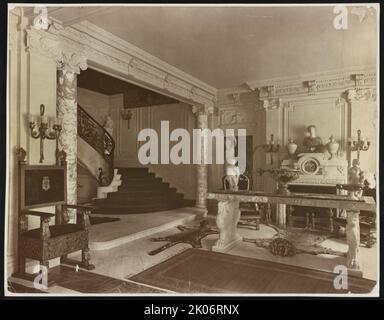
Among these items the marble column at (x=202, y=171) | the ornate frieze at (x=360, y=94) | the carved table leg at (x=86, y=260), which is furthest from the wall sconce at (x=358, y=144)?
the carved table leg at (x=86, y=260)

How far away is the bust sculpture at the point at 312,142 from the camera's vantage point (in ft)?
21.4

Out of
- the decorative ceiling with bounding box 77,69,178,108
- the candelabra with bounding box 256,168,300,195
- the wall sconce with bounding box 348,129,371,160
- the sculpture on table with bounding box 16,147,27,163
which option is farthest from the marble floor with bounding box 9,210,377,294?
the decorative ceiling with bounding box 77,69,178,108

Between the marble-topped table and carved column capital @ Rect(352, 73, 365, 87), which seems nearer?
the marble-topped table

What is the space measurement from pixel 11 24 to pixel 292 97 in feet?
18.9

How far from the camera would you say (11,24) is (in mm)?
3156

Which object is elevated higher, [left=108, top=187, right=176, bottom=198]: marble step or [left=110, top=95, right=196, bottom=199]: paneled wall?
[left=110, top=95, right=196, bottom=199]: paneled wall

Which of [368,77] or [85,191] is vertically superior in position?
[368,77]

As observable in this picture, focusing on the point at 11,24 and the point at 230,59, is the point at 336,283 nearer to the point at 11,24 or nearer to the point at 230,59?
the point at 230,59

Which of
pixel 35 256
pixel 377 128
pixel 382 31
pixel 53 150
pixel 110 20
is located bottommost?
pixel 35 256

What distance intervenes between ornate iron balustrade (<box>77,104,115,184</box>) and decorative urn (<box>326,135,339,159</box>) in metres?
5.21

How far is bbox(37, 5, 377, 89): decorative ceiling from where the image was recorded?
3365 mm

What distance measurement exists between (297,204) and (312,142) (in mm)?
3283

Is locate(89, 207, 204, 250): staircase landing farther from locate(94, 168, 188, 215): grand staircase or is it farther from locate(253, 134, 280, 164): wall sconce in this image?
locate(253, 134, 280, 164): wall sconce

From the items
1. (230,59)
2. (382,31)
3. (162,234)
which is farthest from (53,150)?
(382,31)
